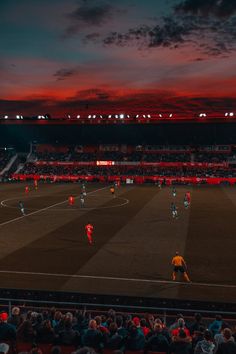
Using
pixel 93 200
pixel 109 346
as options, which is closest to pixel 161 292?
pixel 109 346

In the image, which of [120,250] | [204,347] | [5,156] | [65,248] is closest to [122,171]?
[5,156]

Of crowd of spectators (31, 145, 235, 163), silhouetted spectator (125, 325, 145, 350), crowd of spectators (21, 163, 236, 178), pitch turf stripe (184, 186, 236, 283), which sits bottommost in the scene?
pitch turf stripe (184, 186, 236, 283)

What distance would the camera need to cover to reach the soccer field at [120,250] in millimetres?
17266

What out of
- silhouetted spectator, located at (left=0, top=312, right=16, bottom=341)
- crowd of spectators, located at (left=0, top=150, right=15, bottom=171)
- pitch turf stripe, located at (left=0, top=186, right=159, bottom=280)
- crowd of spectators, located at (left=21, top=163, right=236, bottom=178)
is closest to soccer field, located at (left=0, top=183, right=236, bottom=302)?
pitch turf stripe, located at (left=0, top=186, right=159, bottom=280)

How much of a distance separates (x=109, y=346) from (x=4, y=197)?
46.3 meters

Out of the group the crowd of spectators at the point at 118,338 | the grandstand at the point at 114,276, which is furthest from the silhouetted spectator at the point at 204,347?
the grandstand at the point at 114,276

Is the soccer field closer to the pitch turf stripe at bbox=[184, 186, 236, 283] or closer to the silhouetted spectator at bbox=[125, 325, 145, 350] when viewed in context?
the pitch turf stripe at bbox=[184, 186, 236, 283]

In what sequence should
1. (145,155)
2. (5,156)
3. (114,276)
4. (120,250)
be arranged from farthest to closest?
(5,156) < (145,155) < (120,250) < (114,276)

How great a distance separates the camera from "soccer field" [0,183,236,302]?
17.3 metres

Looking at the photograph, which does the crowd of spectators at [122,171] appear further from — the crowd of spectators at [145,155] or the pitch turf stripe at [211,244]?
the pitch turf stripe at [211,244]

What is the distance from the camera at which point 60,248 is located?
2394 cm

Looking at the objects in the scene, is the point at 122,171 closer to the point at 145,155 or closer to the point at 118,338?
the point at 145,155

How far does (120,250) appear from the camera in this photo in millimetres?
23578

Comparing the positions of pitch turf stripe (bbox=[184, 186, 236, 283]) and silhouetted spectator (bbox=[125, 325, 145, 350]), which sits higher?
silhouetted spectator (bbox=[125, 325, 145, 350])
